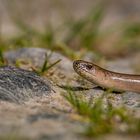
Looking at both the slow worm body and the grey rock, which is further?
the slow worm body

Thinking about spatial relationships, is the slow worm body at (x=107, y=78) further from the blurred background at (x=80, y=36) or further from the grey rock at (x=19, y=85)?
the blurred background at (x=80, y=36)

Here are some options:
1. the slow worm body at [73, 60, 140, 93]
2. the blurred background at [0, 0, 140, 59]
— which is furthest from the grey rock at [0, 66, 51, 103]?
the blurred background at [0, 0, 140, 59]

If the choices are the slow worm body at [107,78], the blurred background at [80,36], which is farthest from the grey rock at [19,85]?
the blurred background at [80,36]

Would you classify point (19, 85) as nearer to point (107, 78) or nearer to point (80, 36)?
point (107, 78)

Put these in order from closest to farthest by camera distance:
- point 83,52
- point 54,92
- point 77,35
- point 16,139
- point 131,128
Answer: point 16,139 → point 131,128 → point 54,92 → point 83,52 → point 77,35

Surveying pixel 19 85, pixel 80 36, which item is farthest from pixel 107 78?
pixel 80 36

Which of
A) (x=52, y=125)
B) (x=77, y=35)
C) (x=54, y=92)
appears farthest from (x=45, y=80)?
(x=77, y=35)

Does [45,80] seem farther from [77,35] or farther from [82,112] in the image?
[77,35]

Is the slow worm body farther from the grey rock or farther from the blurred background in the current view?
the blurred background
